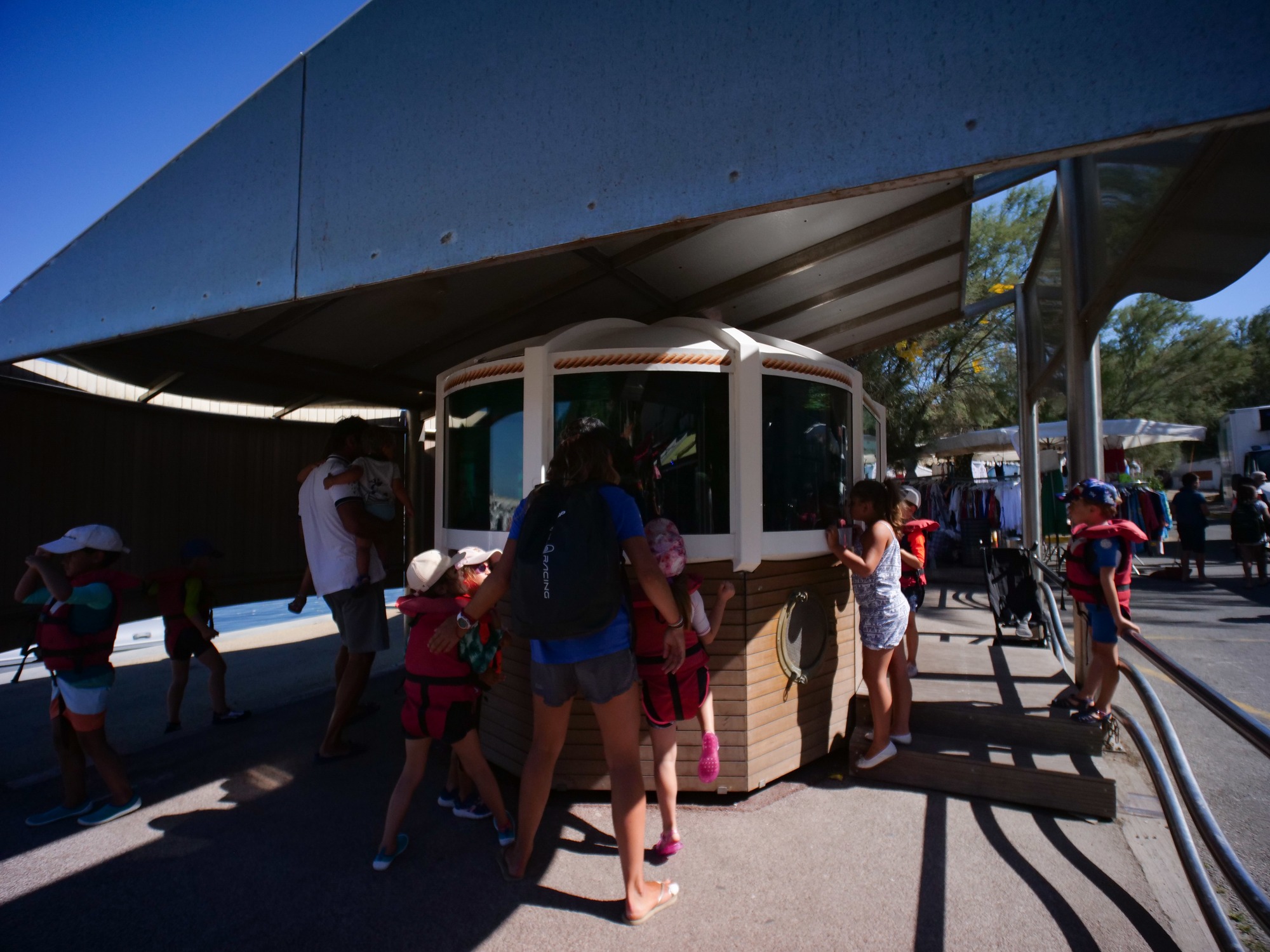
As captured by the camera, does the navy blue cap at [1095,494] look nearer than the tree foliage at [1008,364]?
Yes

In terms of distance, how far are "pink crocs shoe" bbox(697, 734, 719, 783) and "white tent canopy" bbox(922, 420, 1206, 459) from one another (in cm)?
1355

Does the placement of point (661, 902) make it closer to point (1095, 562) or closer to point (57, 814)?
point (57, 814)

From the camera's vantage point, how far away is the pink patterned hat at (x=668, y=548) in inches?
122

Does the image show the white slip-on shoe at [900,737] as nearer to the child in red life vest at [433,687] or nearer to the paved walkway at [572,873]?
the paved walkway at [572,873]

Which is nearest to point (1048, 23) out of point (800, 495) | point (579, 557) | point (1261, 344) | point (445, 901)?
point (579, 557)

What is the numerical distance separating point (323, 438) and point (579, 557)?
208 inches

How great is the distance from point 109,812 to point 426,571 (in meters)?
2.18

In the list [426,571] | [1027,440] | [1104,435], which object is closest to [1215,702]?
[426,571]

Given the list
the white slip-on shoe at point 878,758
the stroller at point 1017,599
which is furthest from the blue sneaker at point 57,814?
the stroller at point 1017,599

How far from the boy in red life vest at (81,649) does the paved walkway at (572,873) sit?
18 centimetres

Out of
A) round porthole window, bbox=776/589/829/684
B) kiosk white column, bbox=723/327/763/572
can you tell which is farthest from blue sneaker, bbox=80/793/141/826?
round porthole window, bbox=776/589/829/684

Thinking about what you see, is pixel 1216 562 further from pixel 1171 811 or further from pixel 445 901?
pixel 445 901

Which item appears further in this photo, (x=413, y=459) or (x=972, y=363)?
(x=972, y=363)

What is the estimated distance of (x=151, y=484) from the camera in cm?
565
